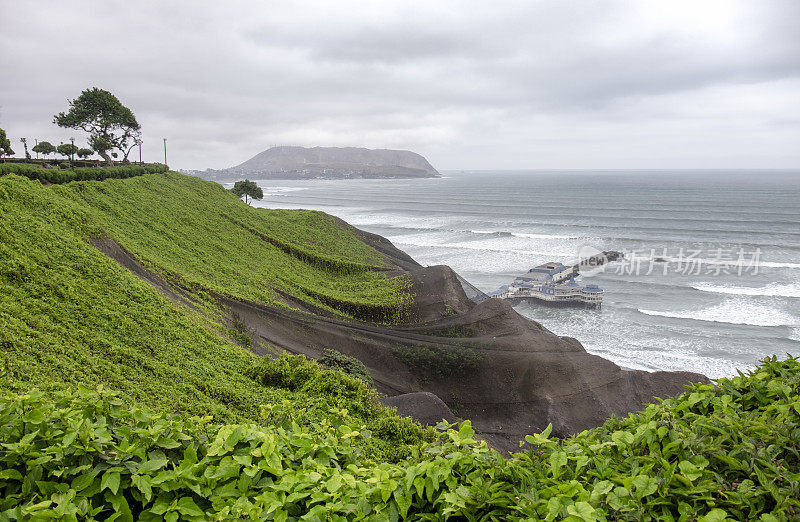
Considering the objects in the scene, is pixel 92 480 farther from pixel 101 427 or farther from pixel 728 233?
pixel 728 233

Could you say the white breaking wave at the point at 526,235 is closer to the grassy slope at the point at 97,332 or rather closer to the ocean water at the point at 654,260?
the ocean water at the point at 654,260

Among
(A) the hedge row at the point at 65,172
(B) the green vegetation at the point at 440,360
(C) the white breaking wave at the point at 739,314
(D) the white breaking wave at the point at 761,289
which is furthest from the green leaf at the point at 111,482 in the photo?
(D) the white breaking wave at the point at 761,289

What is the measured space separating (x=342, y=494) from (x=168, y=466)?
4.27 feet

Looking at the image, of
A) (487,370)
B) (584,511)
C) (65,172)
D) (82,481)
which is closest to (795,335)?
(487,370)

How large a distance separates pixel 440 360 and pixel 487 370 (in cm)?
181

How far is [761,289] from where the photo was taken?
36188mm

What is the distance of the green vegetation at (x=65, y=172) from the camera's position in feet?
68.1

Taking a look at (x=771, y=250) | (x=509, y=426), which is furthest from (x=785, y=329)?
(x=771, y=250)

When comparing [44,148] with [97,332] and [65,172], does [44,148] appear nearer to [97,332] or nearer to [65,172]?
[65,172]

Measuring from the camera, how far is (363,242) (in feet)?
122

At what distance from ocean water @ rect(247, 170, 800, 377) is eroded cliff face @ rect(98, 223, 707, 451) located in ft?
14.3

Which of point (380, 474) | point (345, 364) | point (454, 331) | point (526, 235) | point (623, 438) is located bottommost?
point (454, 331)

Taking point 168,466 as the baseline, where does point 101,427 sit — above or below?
above

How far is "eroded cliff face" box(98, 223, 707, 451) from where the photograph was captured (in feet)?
52.7
